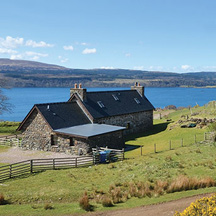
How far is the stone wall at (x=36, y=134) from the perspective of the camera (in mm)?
33812

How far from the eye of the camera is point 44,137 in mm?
34000

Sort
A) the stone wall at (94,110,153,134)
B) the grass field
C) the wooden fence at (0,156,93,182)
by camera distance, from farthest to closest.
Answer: the stone wall at (94,110,153,134) → the wooden fence at (0,156,93,182) → the grass field

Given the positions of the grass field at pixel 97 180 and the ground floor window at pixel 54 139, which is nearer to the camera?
the grass field at pixel 97 180

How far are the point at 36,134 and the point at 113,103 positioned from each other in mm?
13686

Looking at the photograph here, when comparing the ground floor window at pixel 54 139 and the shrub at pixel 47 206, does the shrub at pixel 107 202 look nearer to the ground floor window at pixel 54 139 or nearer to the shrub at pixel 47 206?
the shrub at pixel 47 206

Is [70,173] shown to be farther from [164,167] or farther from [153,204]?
[153,204]

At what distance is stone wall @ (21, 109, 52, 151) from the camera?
33812 mm

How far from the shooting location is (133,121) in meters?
45.4

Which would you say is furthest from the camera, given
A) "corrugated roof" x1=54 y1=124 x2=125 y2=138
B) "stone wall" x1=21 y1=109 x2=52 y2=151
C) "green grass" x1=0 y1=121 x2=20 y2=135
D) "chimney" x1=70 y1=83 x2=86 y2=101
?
"green grass" x1=0 y1=121 x2=20 y2=135

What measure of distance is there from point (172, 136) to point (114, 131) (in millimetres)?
9184

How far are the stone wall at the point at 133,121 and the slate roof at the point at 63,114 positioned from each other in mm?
2500

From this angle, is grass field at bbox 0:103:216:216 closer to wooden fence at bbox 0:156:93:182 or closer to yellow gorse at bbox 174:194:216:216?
wooden fence at bbox 0:156:93:182

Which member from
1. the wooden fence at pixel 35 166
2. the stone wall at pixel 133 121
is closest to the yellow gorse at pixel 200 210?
the wooden fence at pixel 35 166

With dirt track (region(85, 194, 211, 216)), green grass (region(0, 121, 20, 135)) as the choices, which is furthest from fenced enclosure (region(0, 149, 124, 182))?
green grass (region(0, 121, 20, 135))
